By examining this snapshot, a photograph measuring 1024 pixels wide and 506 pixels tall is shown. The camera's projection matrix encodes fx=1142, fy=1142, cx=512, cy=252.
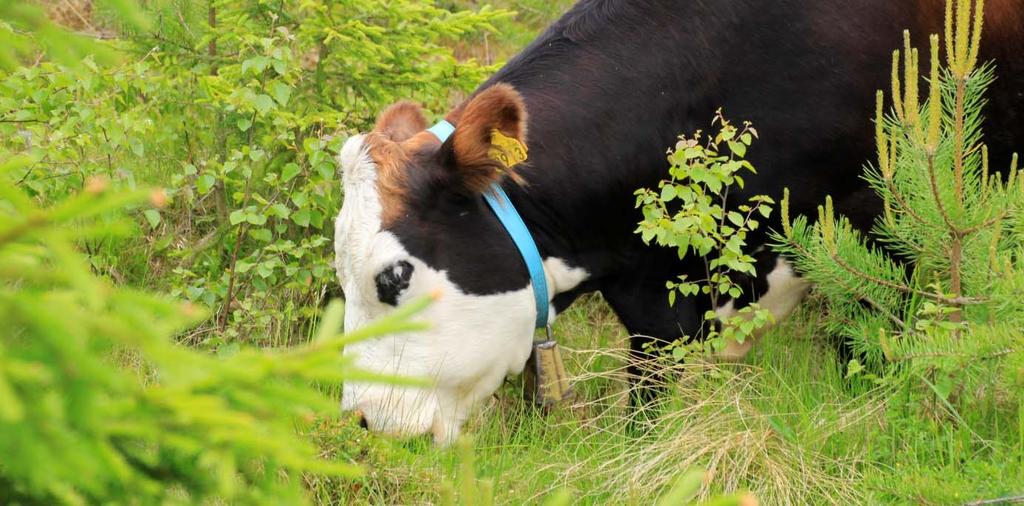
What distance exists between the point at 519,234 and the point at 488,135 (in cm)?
39

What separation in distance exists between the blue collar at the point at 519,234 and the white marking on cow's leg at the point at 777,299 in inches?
27.8

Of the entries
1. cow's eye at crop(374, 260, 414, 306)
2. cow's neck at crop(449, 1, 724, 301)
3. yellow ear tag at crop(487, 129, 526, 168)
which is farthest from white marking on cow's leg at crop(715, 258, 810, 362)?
cow's eye at crop(374, 260, 414, 306)

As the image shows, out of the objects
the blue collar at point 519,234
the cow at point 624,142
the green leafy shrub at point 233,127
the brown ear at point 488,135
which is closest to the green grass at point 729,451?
the cow at point 624,142

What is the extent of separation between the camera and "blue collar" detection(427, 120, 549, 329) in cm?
380

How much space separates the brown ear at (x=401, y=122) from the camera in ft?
13.0

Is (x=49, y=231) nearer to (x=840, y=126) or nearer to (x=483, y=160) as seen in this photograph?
(x=483, y=160)

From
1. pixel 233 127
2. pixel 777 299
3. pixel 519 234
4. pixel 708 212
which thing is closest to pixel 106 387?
pixel 519 234

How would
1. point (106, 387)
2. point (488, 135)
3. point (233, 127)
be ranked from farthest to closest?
point (233, 127)
point (488, 135)
point (106, 387)

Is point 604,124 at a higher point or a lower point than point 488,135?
higher

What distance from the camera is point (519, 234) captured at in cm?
381

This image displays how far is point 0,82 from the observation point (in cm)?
448

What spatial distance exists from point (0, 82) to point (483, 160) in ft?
7.01

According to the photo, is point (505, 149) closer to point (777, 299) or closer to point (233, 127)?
point (777, 299)

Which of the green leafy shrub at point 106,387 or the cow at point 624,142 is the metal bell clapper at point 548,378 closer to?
the cow at point 624,142
